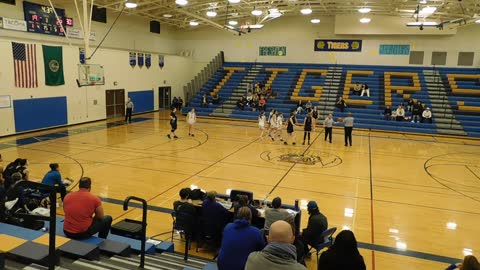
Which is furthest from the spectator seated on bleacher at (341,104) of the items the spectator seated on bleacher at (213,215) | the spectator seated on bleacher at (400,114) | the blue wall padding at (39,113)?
the spectator seated on bleacher at (213,215)

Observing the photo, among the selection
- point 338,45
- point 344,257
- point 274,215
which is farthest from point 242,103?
point 344,257

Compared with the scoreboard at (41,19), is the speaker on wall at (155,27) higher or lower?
higher

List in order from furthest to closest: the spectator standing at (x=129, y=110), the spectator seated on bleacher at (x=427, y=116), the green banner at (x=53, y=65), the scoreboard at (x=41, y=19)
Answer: the spectator seated on bleacher at (x=427, y=116), the spectator standing at (x=129, y=110), the scoreboard at (x=41, y=19), the green banner at (x=53, y=65)

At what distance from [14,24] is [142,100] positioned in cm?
997

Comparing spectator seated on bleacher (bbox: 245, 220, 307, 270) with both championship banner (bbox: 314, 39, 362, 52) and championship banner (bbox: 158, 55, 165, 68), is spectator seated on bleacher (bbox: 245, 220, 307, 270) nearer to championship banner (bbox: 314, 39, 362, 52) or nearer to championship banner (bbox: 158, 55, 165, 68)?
championship banner (bbox: 158, 55, 165, 68)

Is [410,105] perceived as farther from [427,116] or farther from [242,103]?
[242,103]

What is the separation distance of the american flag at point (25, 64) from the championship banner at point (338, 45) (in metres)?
20.4

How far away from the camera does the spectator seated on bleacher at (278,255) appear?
2.90 metres

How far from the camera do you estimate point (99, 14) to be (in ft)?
77.8

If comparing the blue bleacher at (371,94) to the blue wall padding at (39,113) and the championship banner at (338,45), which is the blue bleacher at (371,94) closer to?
the championship banner at (338,45)

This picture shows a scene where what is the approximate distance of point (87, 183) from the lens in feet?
17.7

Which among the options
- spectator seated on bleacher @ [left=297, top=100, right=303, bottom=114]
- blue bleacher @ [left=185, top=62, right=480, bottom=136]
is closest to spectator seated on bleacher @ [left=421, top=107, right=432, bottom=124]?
blue bleacher @ [left=185, top=62, right=480, bottom=136]

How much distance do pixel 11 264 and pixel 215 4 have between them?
22.5 meters

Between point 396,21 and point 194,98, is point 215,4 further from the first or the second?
point 396,21
